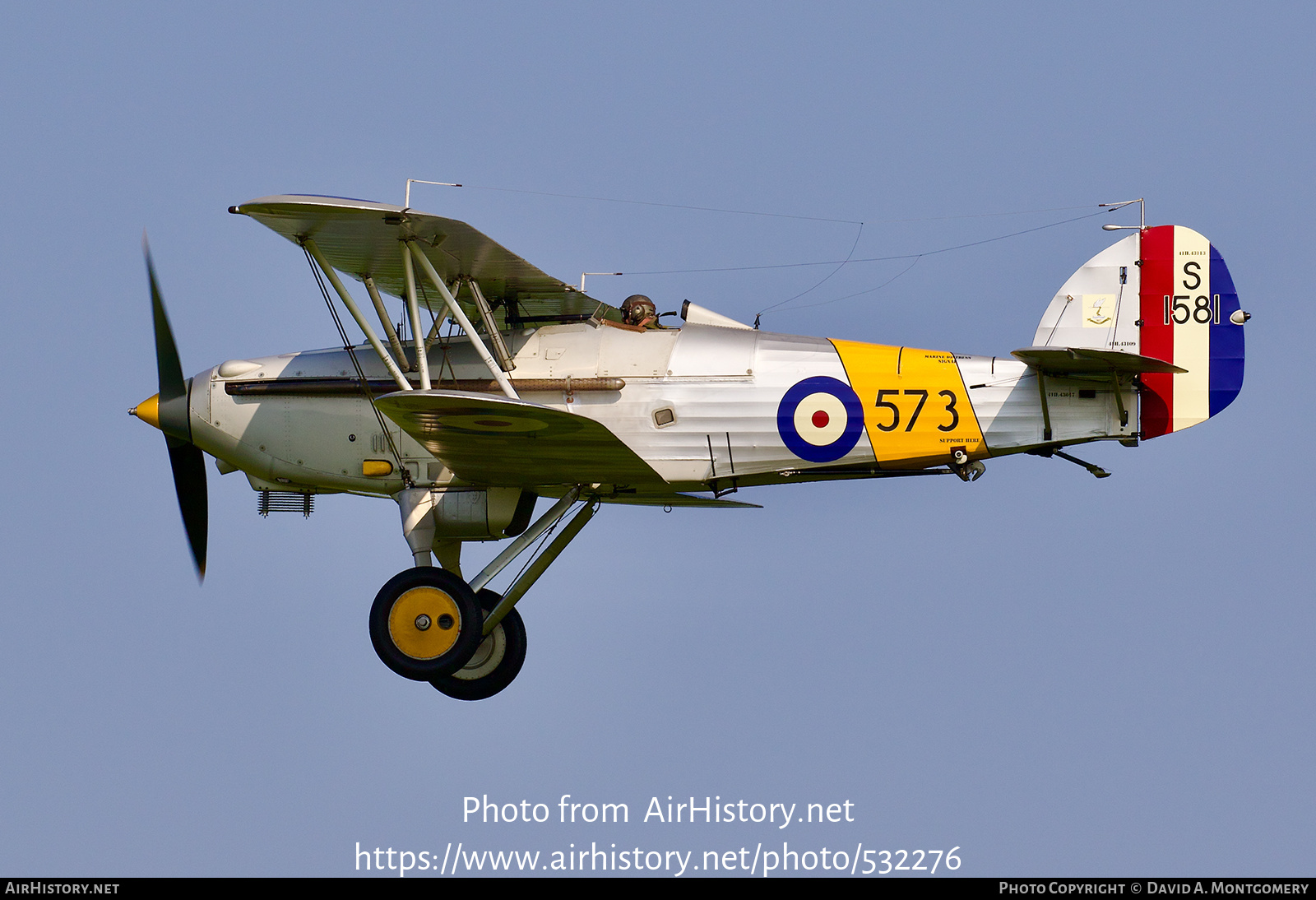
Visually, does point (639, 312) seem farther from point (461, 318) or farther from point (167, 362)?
point (167, 362)

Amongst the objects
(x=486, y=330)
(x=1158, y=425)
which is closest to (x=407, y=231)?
(x=486, y=330)

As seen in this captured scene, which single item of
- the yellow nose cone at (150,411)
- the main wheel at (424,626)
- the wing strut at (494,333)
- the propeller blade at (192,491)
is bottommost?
the main wheel at (424,626)

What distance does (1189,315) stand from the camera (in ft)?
42.9

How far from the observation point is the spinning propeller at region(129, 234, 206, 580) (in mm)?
14453

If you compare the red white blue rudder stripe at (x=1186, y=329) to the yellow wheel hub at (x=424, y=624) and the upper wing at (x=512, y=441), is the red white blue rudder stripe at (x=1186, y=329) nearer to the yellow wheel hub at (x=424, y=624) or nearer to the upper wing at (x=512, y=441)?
the upper wing at (x=512, y=441)

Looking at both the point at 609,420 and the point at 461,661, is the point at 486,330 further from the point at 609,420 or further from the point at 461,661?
the point at 461,661

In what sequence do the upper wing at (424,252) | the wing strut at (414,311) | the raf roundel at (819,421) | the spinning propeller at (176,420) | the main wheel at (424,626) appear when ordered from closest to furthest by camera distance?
the upper wing at (424,252) < the wing strut at (414,311) < the raf roundel at (819,421) < the main wheel at (424,626) < the spinning propeller at (176,420)

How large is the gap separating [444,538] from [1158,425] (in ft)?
20.1

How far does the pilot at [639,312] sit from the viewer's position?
13.6 meters

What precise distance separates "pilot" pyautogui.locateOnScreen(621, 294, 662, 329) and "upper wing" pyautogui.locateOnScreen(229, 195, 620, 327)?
0.23 metres

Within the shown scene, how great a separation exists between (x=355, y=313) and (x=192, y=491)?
2.94 m

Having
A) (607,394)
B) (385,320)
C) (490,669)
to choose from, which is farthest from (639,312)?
(490,669)

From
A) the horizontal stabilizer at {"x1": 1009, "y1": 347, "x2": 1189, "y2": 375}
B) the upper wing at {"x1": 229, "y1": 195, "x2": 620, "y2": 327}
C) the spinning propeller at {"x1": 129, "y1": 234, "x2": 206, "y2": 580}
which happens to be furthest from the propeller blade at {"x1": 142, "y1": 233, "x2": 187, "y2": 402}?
the horizontal stabilizer at {"x1": 1009, "y1": 347, "x2": 1189, "y2": 375}

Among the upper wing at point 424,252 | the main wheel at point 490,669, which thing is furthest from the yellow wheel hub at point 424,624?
the upper wing at point 424,252
